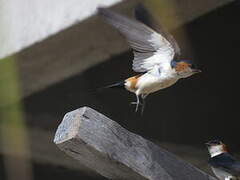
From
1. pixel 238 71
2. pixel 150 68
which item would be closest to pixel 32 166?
Answer: pixel 238 71

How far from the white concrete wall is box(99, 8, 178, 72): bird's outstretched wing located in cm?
47

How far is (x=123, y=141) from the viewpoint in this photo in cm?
159

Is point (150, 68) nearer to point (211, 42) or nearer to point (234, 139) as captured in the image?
point (211, 42)

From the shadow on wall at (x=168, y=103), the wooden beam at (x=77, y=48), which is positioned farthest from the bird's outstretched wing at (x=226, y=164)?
the shadow on wall at (x=168, y=103)

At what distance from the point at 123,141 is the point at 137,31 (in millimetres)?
302

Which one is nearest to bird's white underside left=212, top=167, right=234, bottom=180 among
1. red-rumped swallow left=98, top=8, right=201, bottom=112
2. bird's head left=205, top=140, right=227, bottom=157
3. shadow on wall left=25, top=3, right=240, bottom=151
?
bird's head left=205, top=140, right=227, bottom=157

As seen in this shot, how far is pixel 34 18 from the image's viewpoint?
8.34 ft

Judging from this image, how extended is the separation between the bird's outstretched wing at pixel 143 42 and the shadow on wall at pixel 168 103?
1337 millimetres

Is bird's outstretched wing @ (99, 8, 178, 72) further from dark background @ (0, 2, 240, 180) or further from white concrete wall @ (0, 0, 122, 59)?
dark background @ (0, 2, 240, 180)

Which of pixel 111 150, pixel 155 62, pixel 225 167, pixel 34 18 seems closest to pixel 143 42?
pixel 155 62

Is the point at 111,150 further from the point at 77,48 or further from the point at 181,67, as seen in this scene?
the point at 77,48

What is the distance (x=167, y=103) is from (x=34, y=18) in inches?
40.9

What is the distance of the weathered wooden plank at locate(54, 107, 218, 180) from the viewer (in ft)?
4.98

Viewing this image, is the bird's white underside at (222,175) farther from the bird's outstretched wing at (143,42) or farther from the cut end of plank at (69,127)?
the cut end of plank at (69,127)
